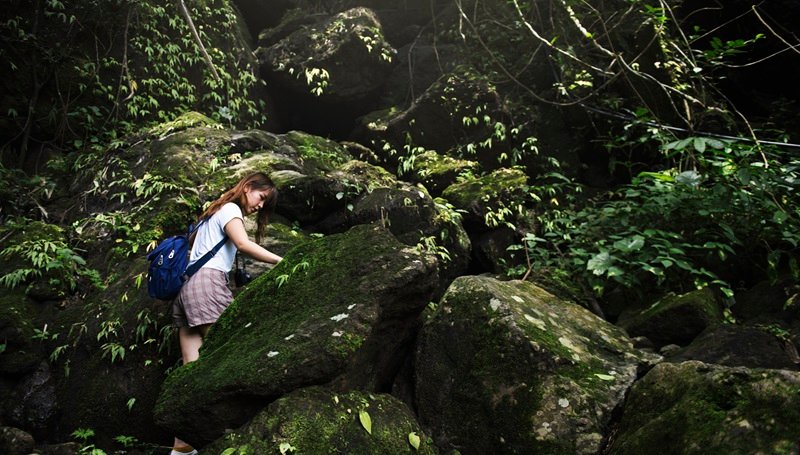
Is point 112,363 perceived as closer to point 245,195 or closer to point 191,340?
point 191,340

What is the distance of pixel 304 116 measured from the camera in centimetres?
1162

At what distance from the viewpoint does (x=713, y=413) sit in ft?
9.30

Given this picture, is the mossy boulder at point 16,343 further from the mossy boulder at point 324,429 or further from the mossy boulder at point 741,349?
the mossy boulder at point 741,349

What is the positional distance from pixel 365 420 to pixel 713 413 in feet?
6.84

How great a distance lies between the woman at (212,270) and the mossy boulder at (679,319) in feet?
12.2

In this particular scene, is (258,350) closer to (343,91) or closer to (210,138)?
(210,138)

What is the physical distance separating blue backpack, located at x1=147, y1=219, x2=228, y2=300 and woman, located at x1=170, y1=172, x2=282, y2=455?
42 mm

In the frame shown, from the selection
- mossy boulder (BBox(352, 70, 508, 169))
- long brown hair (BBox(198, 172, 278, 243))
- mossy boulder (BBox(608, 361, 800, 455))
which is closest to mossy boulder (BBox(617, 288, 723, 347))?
mossy boulder (BBox(608, 361, 800, 455))

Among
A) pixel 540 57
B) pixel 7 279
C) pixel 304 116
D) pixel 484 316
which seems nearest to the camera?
pixel 484 316

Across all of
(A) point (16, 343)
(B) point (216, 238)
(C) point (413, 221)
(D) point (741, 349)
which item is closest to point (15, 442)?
(A) point (16, 343)

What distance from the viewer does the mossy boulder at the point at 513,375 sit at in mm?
3604

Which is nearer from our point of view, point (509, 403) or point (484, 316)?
point (509, 403)

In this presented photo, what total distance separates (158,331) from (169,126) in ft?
14.7

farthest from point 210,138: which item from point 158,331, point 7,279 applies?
point 158,331
